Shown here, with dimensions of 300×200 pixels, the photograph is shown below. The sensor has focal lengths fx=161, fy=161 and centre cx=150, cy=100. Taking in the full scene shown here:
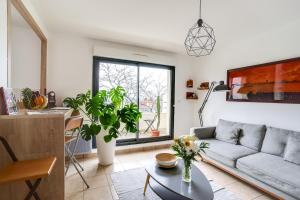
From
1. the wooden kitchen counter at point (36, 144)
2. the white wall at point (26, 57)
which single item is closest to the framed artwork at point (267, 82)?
the wooden kitchen counter at point (36, 144)

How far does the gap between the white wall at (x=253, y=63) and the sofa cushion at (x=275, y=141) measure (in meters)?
0.24

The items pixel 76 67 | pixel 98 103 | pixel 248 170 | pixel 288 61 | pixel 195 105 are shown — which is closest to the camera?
pixel 248 170

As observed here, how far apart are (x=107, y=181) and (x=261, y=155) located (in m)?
2.28

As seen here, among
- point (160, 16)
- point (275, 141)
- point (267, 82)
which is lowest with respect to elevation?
point (275, 141)

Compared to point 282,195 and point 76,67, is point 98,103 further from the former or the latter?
point 282,195

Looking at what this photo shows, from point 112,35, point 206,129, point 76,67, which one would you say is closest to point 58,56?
point 76,67

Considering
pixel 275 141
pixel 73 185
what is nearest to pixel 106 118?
pixel 73 185

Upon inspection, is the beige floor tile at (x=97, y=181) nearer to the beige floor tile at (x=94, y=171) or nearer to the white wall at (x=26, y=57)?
the beige floor tile at (x=94, y=171)

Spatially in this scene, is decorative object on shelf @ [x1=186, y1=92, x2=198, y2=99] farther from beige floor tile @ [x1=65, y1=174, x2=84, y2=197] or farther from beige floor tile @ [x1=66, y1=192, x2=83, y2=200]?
beige floor tile @ [x1=66, y1=192, x2=83, y2=200]

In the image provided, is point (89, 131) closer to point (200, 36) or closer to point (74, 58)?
point (74, 58)

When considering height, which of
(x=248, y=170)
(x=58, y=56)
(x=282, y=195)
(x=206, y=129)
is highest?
(x=58, y=56)

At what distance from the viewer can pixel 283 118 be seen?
8.46 feet

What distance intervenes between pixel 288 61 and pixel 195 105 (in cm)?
223

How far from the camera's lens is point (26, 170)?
114cm
